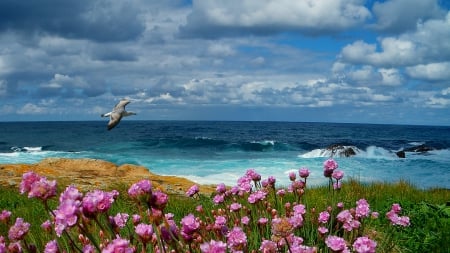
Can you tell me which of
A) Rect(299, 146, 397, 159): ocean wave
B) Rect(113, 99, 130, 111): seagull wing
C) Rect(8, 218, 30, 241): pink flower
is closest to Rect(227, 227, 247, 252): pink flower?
Rect(8, 218, 30, 241): pink flower

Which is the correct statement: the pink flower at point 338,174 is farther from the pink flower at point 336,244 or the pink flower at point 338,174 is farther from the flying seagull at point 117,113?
the flying seagull at point 117,113

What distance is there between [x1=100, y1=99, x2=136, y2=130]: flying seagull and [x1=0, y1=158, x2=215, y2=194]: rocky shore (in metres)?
2.17

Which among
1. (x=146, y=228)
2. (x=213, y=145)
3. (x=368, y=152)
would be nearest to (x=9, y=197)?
(x=146, y=228)

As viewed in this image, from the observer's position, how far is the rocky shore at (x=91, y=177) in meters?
10.8

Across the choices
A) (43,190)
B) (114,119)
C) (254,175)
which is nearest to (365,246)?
(43,190)

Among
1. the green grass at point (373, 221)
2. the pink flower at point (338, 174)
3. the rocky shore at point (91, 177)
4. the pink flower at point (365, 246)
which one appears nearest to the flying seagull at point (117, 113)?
the green grass at point (373, 221)

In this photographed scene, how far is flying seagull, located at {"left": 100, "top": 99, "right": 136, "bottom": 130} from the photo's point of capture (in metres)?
8.21

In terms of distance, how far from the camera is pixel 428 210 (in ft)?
21.7

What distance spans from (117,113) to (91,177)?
4.29 metres

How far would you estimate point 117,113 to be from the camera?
844cm

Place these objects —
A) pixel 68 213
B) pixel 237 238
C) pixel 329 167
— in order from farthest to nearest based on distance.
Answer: pixel 329 167 → pixel 237 238 → pixel 68 213

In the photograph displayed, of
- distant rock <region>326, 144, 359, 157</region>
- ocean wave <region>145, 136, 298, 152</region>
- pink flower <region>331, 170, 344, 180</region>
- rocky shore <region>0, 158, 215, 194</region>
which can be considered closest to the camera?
pink flower <region>331, 170, 344, 180</region>

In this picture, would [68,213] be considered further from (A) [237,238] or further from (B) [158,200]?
(A) [237,238]

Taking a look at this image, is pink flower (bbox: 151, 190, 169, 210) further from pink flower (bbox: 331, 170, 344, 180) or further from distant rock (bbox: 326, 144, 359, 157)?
distant rock (bbox: 326, 144, 359, 157)
